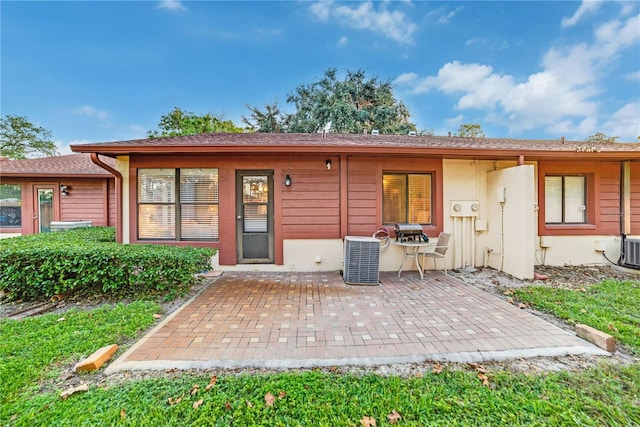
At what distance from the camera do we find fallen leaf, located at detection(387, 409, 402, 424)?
1562mm

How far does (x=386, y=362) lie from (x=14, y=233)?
463 inches

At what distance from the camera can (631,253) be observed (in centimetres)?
525

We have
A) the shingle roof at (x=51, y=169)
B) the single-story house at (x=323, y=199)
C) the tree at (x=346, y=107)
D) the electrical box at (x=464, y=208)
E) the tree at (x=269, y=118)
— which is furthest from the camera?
the tree at (x=269, y=118)

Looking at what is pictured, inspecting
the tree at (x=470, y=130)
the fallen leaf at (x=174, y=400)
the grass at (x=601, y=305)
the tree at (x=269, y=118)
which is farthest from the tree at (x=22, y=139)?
the tree at (x=470, y=130)

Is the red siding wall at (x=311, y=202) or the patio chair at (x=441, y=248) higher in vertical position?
the red siding wall at (x=311, y=202)

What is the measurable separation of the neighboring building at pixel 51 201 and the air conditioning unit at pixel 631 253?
13.4 m

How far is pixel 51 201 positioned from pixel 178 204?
6.33m

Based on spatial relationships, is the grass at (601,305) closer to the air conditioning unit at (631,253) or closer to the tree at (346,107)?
the air conditioning unit at (631,253)

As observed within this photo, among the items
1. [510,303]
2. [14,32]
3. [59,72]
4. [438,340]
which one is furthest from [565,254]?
[59,72]

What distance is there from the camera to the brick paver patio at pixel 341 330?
7.35 feet

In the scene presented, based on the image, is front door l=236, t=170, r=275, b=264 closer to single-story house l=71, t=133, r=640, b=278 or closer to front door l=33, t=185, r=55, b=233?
single-story house l=71, t=133, r=640, b=278

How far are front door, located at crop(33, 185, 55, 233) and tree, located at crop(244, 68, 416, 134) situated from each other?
36.7ft

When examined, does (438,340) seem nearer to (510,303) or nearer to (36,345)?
(510,303)

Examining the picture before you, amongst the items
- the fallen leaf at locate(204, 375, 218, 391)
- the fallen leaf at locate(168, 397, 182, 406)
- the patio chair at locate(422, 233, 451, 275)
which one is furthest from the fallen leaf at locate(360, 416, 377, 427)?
the patio chair at locate(422, 233, 451, 275)
